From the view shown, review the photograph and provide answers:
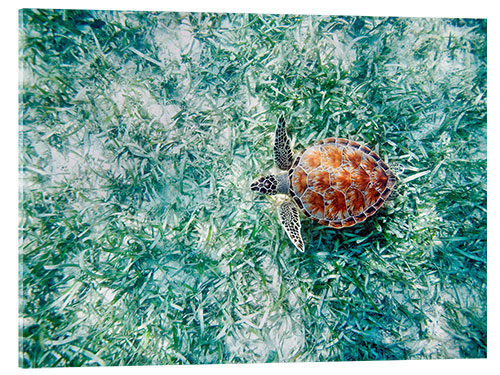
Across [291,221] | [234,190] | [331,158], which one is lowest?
[291,221]

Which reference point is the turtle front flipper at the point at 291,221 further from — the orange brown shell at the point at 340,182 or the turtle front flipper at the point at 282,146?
the turtle front flipper at the point at 282,146

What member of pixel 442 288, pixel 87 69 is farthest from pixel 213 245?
pixel 442 288

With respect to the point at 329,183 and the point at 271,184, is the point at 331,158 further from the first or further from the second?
the point at 271,184

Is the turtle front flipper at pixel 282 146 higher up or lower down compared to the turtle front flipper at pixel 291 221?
higher up

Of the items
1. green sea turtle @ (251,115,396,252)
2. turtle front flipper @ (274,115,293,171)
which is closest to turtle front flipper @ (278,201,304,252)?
green sea turtle @ (251,115,396,252)

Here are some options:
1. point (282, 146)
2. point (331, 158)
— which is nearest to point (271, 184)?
point (282, 146)

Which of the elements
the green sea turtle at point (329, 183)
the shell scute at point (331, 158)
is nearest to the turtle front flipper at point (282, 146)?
the green sea turtle at point (329, 183)
